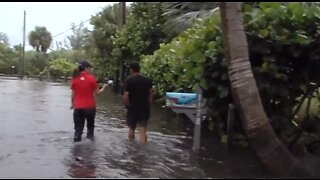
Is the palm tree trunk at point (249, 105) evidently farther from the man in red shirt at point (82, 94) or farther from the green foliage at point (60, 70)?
the green foliage at point (60, 70)

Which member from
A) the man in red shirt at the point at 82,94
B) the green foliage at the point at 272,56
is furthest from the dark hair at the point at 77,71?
the green foliage at the point at 272,56

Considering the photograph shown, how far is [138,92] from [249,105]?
370cm

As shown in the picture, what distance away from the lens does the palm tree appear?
91.6 meters

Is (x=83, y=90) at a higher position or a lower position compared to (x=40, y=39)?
lower

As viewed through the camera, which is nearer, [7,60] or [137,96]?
[137,96]

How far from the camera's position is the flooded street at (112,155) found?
25.4 ft

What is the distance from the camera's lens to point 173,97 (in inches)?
386

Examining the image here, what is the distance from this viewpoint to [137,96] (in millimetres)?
10266

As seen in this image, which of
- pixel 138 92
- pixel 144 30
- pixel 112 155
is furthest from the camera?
pixel 144 30

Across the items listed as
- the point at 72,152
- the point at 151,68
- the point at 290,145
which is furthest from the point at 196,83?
the point at 151,68

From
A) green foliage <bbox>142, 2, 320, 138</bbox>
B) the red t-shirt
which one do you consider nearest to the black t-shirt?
the red t-shirt

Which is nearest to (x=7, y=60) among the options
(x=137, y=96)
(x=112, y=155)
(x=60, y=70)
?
(x=60, y=70)

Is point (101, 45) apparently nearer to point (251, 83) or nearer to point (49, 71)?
point (49, 71)

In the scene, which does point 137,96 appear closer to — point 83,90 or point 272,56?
point 83,90
